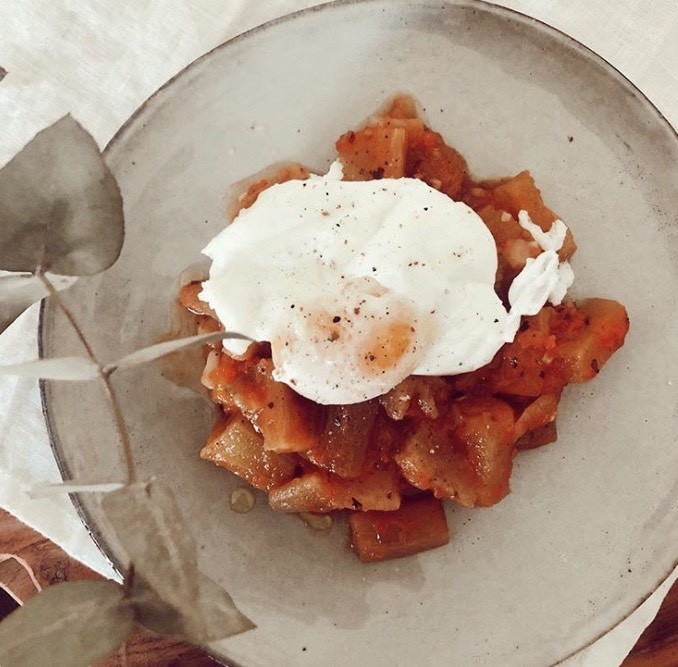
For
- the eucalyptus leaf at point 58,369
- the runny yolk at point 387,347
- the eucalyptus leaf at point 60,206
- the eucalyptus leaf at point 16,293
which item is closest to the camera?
the eucalyptus leaf at point 58,369

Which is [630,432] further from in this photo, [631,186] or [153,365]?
[153,365]

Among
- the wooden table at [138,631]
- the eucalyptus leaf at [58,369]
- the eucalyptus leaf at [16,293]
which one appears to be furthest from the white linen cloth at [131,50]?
the eucalyptus leaf at [58,369]

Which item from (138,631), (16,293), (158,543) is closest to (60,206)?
(16,293)

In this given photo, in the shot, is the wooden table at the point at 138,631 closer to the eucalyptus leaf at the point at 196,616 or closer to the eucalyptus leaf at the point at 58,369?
the eucalyptus leaf at the point at 196,616

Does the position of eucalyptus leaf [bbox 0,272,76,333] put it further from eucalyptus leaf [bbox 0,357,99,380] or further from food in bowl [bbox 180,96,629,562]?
food in bowl [bbox 180,96,629,562]

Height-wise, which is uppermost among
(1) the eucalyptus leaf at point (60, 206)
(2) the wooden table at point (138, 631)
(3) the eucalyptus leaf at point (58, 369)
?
(1) the eucalyptus leaf at point (60, 206)

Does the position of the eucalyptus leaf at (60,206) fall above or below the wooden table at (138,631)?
above

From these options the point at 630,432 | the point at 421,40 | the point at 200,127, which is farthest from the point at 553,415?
the point at 200,127
